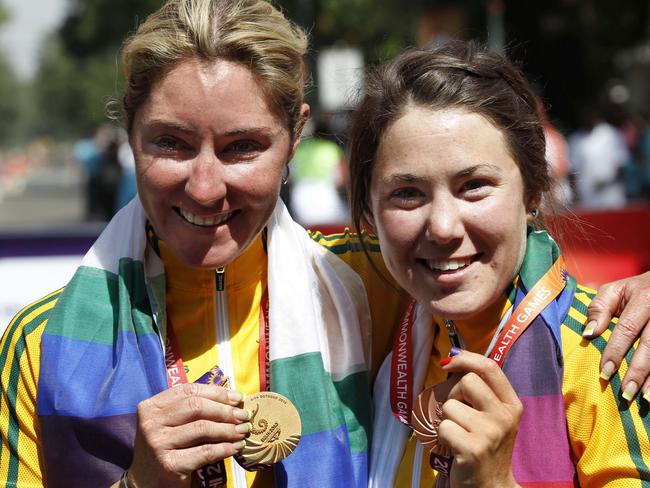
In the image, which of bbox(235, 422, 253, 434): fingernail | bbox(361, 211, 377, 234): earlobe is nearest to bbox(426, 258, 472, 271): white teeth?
bbox(361, 211, 377, 234): earlobe

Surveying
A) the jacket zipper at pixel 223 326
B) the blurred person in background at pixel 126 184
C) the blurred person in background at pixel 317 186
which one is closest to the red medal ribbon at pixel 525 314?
the jacket zipper at pixel 223 326

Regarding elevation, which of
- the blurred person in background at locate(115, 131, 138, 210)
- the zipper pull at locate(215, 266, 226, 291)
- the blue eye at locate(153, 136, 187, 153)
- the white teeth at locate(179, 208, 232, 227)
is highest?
the blurred person in background at locate(115, 131, 138, 210)

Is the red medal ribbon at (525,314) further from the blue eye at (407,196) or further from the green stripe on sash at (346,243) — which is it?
the green stripe on sash at (346,243)

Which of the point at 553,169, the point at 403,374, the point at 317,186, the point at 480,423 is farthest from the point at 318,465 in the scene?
the point at 317,186

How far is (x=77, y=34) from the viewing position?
42000 mm

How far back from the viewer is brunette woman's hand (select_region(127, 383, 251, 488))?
207 cm

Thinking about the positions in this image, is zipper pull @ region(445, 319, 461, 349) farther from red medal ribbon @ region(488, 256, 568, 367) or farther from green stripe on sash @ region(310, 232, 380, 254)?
green stripe on sash @ region(310, 232, 380, 254)

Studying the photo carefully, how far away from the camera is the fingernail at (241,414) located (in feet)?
6.88

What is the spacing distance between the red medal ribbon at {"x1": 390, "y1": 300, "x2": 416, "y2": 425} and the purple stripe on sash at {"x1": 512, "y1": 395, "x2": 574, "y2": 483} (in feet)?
1.12

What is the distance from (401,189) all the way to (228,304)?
0.65 metres

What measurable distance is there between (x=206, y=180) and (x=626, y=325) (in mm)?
1109

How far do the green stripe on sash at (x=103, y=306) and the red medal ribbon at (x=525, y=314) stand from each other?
0.92m

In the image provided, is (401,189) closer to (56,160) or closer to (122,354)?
(122,354)

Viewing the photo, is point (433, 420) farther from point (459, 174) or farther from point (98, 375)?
point (98, 375)
